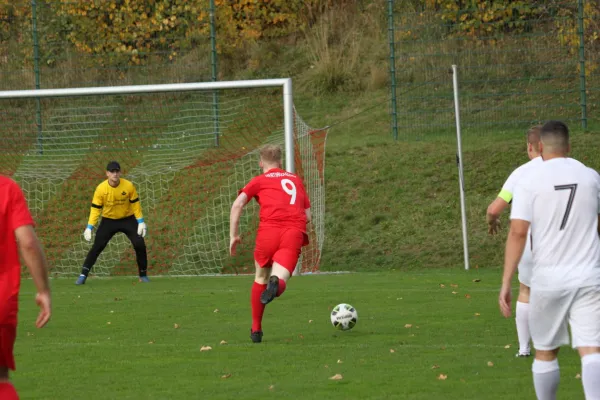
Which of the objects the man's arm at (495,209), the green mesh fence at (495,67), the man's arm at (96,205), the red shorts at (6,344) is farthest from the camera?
the green mesh fence at (495,67)

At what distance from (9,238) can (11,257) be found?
10cm

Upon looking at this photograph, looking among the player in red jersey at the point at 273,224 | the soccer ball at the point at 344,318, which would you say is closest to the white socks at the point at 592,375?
the player in red jersey at the point at 273,224

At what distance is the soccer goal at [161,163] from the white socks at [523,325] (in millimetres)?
9831

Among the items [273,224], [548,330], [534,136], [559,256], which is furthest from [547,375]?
[273,224]

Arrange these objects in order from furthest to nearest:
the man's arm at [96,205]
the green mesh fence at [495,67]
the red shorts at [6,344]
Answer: the green mesh fence at [495,67]
the man's arm at [96,205]
the red shorts at [6,344]

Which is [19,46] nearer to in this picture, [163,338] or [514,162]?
[514,162]

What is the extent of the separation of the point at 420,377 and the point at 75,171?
14.5m

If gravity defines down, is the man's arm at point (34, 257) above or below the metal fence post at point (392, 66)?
below

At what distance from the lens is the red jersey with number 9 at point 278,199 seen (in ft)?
32.1

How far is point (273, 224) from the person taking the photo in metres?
9.78

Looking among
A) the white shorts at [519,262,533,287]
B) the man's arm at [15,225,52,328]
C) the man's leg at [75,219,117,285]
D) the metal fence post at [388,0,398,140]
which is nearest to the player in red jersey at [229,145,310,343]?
Answer: the white shorts at [519,262,533,287]

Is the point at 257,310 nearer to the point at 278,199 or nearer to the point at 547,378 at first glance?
the point at 278,199

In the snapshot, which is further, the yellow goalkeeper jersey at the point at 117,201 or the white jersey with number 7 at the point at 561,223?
the yellow goalkeeper jersey at the point at 117,201

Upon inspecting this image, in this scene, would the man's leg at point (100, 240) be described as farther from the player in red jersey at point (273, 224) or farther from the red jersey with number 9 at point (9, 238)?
the red jersey with number 9 at point (9, 238)
